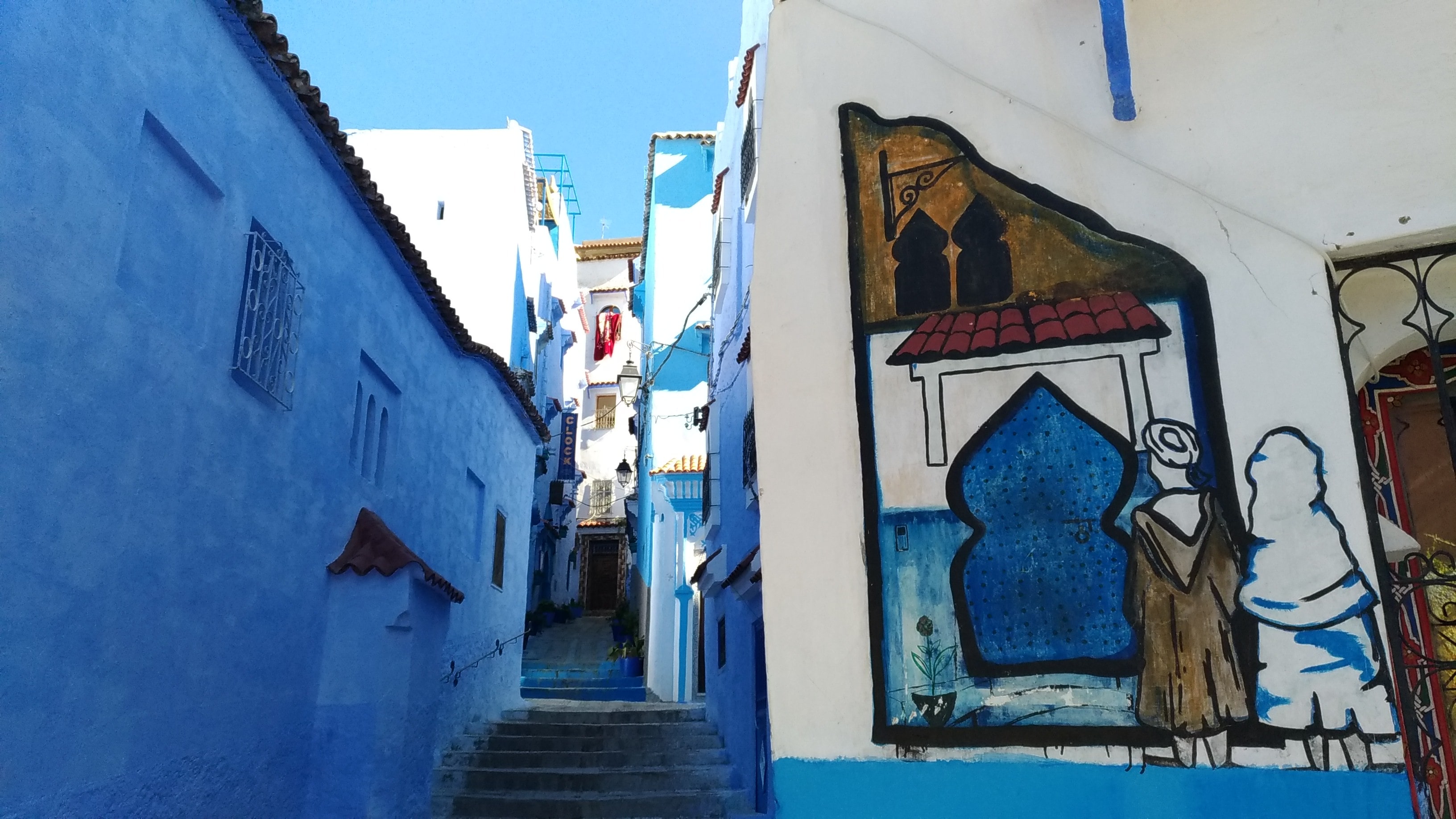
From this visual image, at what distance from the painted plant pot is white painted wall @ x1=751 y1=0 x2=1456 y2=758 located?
13cm

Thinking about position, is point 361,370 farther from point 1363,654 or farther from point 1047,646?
point 1363,654

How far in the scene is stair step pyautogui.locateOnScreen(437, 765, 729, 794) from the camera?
31.5 ft

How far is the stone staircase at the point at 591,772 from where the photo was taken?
925 centimetres

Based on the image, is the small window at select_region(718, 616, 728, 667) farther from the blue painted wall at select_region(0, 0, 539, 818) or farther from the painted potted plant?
the painted potted plant

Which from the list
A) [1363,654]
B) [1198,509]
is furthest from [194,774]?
[1363,654]

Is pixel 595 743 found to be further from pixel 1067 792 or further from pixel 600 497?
pixel 600 497

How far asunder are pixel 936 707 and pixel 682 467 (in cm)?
1096

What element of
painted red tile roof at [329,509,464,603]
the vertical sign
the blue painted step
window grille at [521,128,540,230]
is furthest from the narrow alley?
the vertical sign

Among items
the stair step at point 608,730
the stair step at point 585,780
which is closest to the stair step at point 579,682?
the stair step at point 608,730

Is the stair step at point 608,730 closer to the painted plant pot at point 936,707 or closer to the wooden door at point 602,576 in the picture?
the painted plant pot at point 936,707

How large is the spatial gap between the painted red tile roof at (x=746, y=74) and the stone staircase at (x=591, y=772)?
708 cm

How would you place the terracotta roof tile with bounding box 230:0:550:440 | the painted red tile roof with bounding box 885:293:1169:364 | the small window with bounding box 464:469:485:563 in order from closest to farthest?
the painted red tile roof with bounding box 885:293:1169:364 < the terracotta roof tile with bounding box 230:0:550:440 < the small window with bounding box 464:469:485:563

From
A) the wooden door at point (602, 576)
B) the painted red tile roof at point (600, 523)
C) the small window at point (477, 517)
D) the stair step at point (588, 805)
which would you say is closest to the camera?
the stair step at point (588, 805)

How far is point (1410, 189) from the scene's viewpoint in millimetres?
4055
